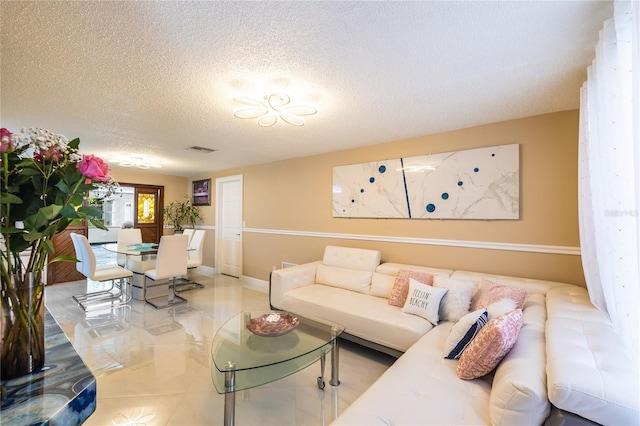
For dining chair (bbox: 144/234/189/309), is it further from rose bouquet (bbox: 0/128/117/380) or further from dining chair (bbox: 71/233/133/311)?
rose bouquet (bbox: 0/128/117/380)

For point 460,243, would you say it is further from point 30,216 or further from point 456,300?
point 30,216

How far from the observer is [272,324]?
2240 millimetres

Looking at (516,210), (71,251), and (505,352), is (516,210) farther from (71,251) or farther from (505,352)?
(71,251)

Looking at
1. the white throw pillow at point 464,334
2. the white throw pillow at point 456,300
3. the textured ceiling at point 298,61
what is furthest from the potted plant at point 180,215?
the white throw pillow at point 464,334

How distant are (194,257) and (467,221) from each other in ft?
15.0

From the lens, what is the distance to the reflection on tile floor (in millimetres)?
1842

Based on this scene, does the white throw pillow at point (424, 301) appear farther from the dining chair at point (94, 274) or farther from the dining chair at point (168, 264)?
the dining chair at point (94, 274)

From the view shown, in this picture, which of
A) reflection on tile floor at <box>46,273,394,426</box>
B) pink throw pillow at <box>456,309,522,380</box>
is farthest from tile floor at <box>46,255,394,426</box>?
pink throw pillow at <box>456,309,522,380</box>

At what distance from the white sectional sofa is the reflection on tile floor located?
1.86ft

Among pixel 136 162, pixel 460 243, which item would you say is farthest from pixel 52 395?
pixel 136 162

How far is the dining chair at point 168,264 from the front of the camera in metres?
3.83

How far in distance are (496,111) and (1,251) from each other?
3290mm

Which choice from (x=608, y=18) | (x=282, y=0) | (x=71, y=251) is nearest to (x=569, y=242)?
(x=608, y=18)

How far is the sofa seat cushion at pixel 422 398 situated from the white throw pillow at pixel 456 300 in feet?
2.36
